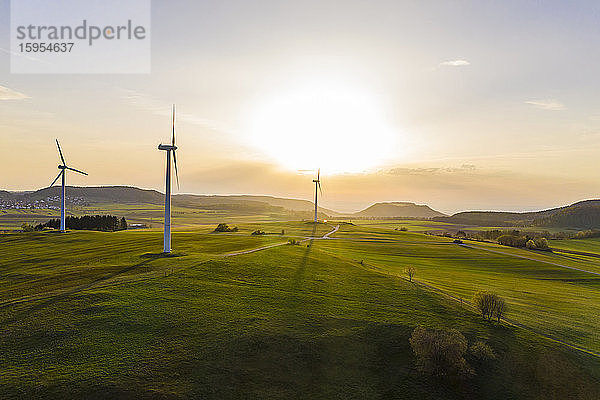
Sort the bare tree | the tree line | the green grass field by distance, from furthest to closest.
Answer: the tree line, the bare tree, the green grass field

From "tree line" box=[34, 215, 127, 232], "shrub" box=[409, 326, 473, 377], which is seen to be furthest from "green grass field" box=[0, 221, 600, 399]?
"tree line" box=[34, 215, 127, 232]

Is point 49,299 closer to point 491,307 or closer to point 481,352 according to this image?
point 481,352

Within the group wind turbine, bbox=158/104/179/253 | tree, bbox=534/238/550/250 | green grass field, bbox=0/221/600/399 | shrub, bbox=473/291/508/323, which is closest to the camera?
green grass field, bbox=0/221/600/399

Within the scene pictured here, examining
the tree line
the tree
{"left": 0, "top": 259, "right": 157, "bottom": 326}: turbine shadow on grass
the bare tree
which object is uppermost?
the tree line

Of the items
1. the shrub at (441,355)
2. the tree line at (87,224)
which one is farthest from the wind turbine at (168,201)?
the tree line at (87,224)

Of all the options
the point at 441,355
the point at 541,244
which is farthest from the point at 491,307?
the point at 541,244

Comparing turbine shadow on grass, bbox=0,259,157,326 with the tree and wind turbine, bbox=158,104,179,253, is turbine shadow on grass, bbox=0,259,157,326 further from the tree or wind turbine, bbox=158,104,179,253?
the tree

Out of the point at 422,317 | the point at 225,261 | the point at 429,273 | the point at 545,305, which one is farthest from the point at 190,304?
the point at 429,273

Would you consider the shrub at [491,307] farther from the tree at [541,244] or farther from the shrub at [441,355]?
the tree at [541,244]
